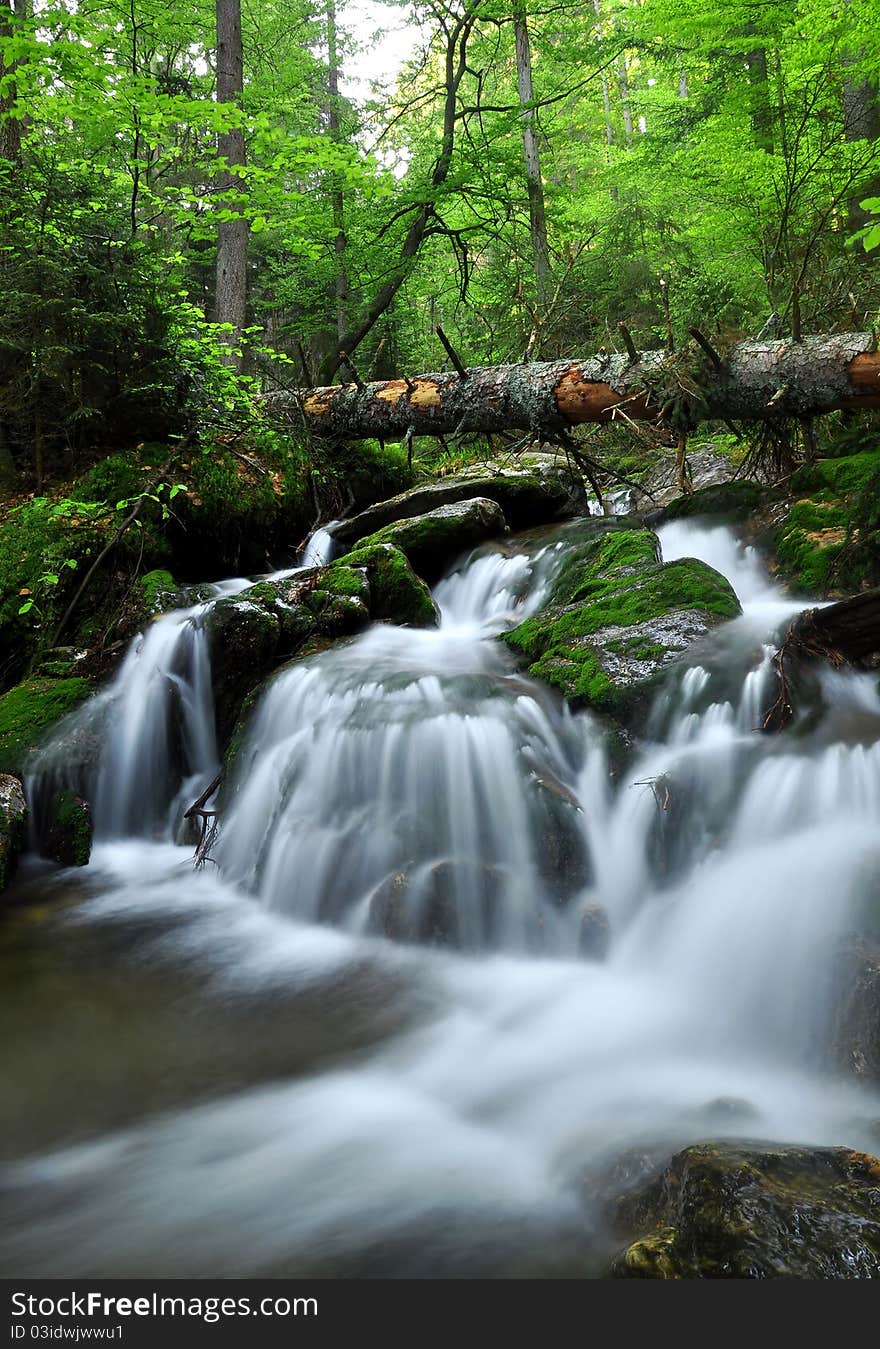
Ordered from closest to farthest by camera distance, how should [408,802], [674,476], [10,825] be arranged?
[408,802] < [10,825] < [674,476]

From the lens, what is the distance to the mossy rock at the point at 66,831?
525 cm

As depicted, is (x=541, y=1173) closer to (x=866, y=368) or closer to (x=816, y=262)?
(x=866, y=368)

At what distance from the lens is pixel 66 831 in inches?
209

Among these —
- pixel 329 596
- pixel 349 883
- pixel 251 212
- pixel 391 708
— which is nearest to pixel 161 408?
pixel 251 212

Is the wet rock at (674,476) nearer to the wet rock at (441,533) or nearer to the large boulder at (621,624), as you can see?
the wet rock at (441,533)

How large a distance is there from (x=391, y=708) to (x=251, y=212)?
557 centimetres

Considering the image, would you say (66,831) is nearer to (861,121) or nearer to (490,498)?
(490,498)

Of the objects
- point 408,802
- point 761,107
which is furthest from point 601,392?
point 408,802

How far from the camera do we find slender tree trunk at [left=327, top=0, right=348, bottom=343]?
10.5 m

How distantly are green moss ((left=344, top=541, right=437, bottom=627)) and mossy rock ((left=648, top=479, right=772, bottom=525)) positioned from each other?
2871mm

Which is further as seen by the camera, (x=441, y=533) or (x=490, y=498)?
(x=490, y=498)

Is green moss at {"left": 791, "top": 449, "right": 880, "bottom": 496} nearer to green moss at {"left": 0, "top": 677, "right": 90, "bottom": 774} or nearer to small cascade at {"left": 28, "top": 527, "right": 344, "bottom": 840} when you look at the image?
small cascade at {"left": 28, "top": 527, "right": 344, "bottom": 840}

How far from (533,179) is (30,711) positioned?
10.6 m

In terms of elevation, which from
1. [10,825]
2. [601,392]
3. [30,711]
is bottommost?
[10,825]
